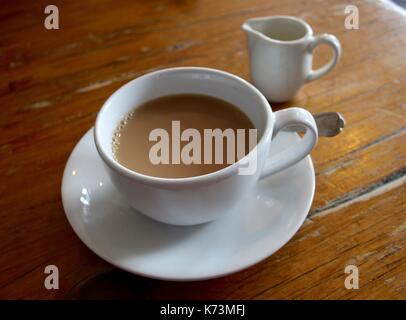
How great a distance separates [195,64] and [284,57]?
9.3 inches

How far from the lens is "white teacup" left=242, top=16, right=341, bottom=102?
86 centimetres

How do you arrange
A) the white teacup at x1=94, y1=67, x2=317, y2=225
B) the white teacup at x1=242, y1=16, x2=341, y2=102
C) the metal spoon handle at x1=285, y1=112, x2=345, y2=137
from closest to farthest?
the white teacup at x1=94, y1=67, x2=317, y2=225
the metal spoon handle at x1=285, y1=112, x2=345, y2=137
the white teacup at x1=242, y1=16, x2=341, y2=102

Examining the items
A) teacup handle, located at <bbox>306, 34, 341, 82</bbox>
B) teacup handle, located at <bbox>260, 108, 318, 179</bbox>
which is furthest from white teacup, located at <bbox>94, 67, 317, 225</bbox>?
teacup handle, located at <bbox>306, 34, 341, 82</bbox>

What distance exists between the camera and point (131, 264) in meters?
0.57

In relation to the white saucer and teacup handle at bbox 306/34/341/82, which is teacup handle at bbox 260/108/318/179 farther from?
teacup handle at bbox 306/34/341/82

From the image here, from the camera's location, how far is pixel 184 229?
632 mm

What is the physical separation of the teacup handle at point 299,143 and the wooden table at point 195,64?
0.33 ft

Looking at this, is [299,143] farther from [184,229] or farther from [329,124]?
[184,229]

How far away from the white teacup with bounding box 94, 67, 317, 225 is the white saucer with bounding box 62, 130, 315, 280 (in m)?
0.03

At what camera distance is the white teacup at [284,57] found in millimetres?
857

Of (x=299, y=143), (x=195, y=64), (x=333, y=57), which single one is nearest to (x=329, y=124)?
(x=299, y=143)

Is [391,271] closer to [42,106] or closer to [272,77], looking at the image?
[272,77]

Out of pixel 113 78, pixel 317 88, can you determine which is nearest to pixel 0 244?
pixel 113 78
